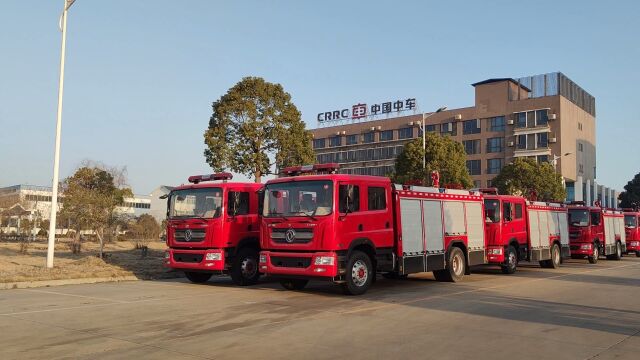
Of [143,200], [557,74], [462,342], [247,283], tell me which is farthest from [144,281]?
[143,200]

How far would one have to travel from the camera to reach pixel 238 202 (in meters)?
15.1

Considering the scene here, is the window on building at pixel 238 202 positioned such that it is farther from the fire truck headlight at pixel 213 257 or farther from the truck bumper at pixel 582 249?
the truck bumper at pixel 582 249

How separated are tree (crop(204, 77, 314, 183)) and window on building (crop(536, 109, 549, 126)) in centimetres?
6184

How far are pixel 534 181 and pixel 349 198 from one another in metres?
40.6

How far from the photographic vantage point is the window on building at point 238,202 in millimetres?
14867

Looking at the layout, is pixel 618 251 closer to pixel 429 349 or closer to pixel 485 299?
pixel 485 299

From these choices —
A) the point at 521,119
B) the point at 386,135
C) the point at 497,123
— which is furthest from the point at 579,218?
the point at 386,135

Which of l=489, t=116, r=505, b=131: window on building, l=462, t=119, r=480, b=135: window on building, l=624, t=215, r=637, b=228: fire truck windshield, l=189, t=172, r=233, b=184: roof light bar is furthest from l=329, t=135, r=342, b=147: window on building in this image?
l=189, t=172, r=233, b=184: roof light bar

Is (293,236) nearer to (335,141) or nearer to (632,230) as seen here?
(632,230)

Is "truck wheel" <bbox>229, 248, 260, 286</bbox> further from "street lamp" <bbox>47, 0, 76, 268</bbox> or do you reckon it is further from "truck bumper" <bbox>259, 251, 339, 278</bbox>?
"street lamp" <bbox>47, 0, 76, 268</bbox>

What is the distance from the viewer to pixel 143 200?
131m

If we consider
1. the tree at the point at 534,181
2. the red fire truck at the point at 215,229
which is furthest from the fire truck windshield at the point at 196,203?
the tree at the point at 534,181

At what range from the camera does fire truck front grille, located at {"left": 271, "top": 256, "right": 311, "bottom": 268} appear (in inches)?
490

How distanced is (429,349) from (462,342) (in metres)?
0.73
